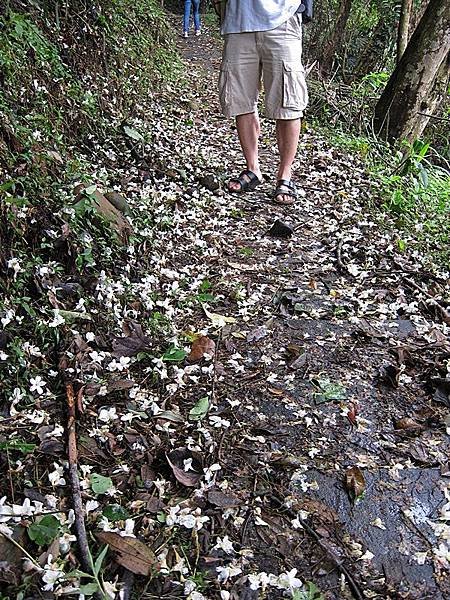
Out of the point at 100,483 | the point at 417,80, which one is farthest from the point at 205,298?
the point at 417,80

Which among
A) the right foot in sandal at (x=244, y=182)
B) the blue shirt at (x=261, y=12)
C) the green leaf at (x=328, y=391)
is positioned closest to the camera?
the green leaf at (x=328, y=391)

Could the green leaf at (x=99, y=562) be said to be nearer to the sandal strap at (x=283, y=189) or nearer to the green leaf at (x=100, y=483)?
the green leaf at (x=100, y=483)

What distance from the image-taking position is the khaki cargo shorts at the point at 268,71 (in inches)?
174

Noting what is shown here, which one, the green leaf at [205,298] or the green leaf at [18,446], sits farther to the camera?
the green leaf at [205,298]

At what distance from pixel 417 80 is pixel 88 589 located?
6301 millimetres

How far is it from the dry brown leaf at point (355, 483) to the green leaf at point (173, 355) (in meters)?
0.93

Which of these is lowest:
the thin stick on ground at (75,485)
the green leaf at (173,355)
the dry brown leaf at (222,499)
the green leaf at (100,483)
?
the dry brown leaf at (222,499)

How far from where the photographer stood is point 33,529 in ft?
5.82

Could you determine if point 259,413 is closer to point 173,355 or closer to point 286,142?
point 173,355

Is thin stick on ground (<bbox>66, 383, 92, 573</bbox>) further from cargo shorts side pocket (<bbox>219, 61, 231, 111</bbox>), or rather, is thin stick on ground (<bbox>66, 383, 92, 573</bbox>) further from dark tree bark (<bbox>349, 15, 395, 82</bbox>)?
dark tree bark (<bbox>349, 15, 395, 82</bbox>)

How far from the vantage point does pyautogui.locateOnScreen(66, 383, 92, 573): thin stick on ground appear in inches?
69.4

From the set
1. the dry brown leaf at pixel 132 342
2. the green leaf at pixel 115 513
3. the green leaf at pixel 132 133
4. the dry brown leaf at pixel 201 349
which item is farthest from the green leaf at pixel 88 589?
the green leaf at pixel 132 133

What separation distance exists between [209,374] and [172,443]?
0.52 meters

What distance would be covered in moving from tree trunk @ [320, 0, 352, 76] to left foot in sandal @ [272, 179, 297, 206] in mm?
6311
